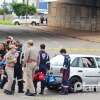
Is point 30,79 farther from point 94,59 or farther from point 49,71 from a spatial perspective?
point 94,59

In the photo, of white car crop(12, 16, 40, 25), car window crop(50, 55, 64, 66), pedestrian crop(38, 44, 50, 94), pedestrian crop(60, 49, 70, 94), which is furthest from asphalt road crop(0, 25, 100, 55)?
white car crop(12, 16, 40, 25)

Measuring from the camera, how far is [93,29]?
6400 centimetres

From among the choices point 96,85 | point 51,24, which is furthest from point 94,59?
point 51,24

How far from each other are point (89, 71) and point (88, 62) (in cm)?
38

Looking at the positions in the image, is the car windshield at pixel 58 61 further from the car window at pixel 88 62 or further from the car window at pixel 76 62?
the car window at pixel 88 62

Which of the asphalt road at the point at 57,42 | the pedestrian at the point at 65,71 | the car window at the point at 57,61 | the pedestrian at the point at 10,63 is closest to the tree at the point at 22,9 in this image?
the asphalt road at the point at 57,42

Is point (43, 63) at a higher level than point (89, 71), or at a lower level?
higher

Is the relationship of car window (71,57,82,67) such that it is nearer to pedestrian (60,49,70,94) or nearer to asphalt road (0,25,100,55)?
pedestrian (60,49,70,94)

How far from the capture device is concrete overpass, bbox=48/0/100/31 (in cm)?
6469

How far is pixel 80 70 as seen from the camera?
17344mm

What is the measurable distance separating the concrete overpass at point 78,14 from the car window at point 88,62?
1818 inches

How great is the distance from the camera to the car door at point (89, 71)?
57.4 ft

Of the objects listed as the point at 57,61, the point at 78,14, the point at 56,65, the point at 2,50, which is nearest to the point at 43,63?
the point at 56,65

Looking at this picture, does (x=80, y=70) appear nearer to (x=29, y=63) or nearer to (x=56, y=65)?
(x=56, y=65)
